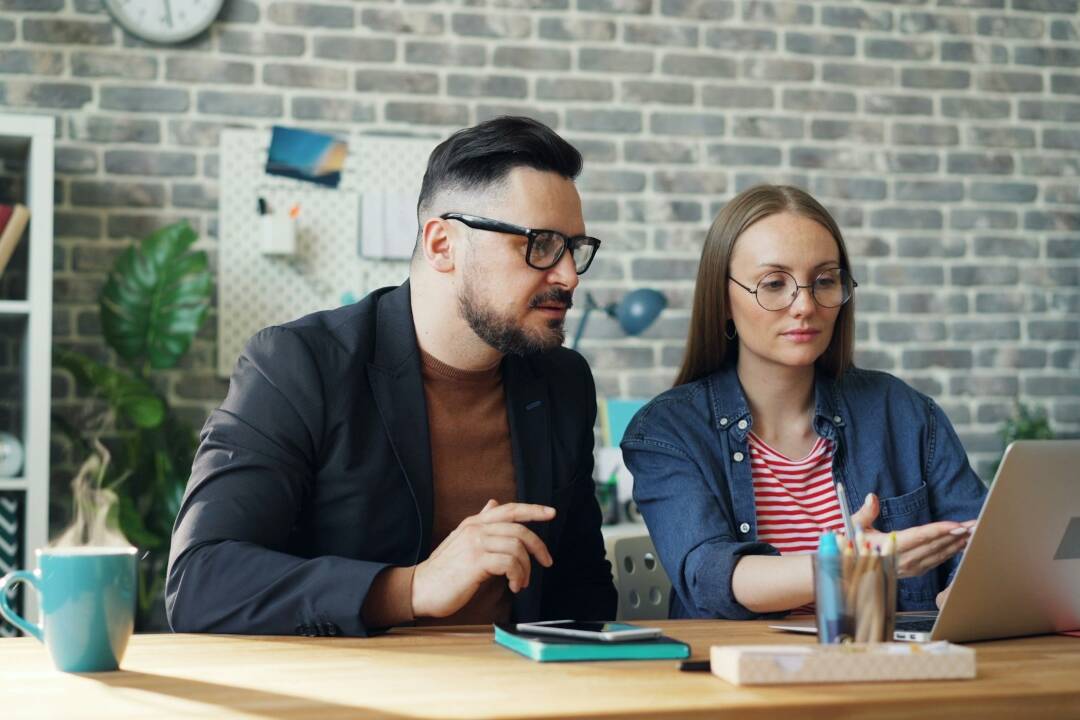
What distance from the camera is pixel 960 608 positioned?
4.41 feet

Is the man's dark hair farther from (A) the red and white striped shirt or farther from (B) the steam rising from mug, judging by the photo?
(B) the steam rising from mug

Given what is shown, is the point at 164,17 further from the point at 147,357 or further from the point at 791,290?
the point at 791,290

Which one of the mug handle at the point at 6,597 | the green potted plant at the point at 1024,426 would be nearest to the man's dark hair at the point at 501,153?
the mug handle at the point at 6,597

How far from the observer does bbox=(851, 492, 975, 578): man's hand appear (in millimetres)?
1495

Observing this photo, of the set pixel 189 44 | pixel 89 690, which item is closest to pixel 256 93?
pixel 189 44

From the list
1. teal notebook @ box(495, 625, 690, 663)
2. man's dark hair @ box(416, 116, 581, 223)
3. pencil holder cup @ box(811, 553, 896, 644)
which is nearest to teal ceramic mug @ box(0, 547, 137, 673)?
teal notebook @ box(495, 625, 690, 663)

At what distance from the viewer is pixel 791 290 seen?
2006 millimetres

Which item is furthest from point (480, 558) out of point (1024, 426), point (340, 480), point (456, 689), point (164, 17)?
point (1024, 426)

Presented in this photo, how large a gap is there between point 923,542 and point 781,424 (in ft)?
1.88

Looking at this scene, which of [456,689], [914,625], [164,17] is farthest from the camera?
[164,17]

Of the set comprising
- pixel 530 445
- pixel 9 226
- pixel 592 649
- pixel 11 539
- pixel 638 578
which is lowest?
pixel 11 539

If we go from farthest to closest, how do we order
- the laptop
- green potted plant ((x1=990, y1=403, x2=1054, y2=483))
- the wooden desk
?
green potted plant ((x1=990, y1=403, x2=1054, y2=483)) → the laptop → the wooden desk

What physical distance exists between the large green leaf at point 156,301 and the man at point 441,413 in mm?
1536

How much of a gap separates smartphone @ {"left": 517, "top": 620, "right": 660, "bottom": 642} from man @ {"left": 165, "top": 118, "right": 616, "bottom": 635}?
0.33 metres
